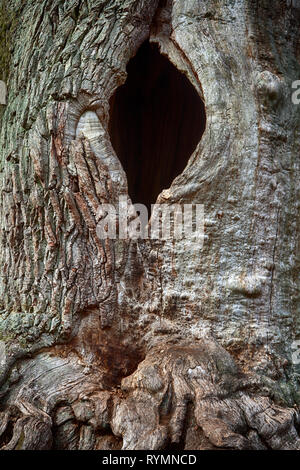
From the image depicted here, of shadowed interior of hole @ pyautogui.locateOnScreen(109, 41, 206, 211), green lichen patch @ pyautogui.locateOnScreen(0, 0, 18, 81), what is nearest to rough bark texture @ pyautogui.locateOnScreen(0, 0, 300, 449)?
green lichen patch @ pyautogui.locateOnScreen(0, 0, 18, 81)

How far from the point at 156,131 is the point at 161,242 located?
1.27m

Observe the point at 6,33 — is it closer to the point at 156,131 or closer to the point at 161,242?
the point at 156,131

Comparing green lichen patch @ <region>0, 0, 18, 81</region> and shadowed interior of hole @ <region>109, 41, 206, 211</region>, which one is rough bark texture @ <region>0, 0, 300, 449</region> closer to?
green lichen patch @ <region>0, 0, 18, 81</region>

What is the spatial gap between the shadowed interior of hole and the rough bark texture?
840 mm

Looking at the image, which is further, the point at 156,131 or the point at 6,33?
the point at 156,131

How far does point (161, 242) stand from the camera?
2.21 m

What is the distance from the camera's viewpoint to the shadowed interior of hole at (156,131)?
3.15 metres

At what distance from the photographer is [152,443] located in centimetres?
170

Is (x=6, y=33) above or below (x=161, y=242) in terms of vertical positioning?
above

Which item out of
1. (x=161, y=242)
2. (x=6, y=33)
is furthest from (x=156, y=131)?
(x=161, y=242)

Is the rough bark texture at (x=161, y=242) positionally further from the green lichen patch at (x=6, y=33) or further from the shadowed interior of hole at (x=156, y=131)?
the shadowed interior of hole at (x=156, y=131)

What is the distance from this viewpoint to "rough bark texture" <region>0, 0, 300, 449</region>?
6.95 ft

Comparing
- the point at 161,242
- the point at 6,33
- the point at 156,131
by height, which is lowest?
the point at 161,242

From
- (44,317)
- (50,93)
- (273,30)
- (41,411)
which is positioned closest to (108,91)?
(50,93)
